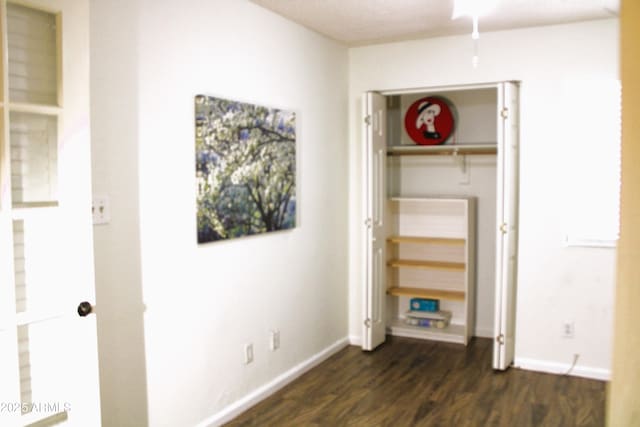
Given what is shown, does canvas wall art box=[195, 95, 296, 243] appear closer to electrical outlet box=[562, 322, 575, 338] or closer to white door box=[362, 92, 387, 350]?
white door box=[362, 92, 387, 350]

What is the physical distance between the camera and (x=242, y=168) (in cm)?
337

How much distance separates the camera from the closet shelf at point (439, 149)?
4648mm

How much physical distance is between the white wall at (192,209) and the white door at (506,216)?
4.29ft

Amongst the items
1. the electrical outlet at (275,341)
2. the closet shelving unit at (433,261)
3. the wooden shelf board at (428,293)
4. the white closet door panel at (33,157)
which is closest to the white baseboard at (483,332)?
the closet shelving unit at (433,261)

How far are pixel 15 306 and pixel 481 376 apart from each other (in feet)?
10.6

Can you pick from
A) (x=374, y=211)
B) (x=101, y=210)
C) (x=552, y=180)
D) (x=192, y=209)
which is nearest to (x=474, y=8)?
(x=552, y=180)

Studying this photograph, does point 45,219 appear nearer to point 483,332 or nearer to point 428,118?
point 428,118

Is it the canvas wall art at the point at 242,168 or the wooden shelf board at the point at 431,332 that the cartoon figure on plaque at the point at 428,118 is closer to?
the canvas wall art at the point at 242,168

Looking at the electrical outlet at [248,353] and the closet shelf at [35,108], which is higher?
the closet shelf at [35,108]

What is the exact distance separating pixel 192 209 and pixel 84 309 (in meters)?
1.03

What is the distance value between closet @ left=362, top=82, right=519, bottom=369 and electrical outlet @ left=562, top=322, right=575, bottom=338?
1.20ft

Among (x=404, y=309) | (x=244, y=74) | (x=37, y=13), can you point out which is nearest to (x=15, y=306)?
(x=37, y=13)

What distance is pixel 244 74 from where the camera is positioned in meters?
3.42

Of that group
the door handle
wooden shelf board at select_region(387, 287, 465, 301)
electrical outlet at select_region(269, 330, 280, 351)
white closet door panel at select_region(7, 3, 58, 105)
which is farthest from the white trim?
white closet door panel at select_region(7, 3, 58, 105)
